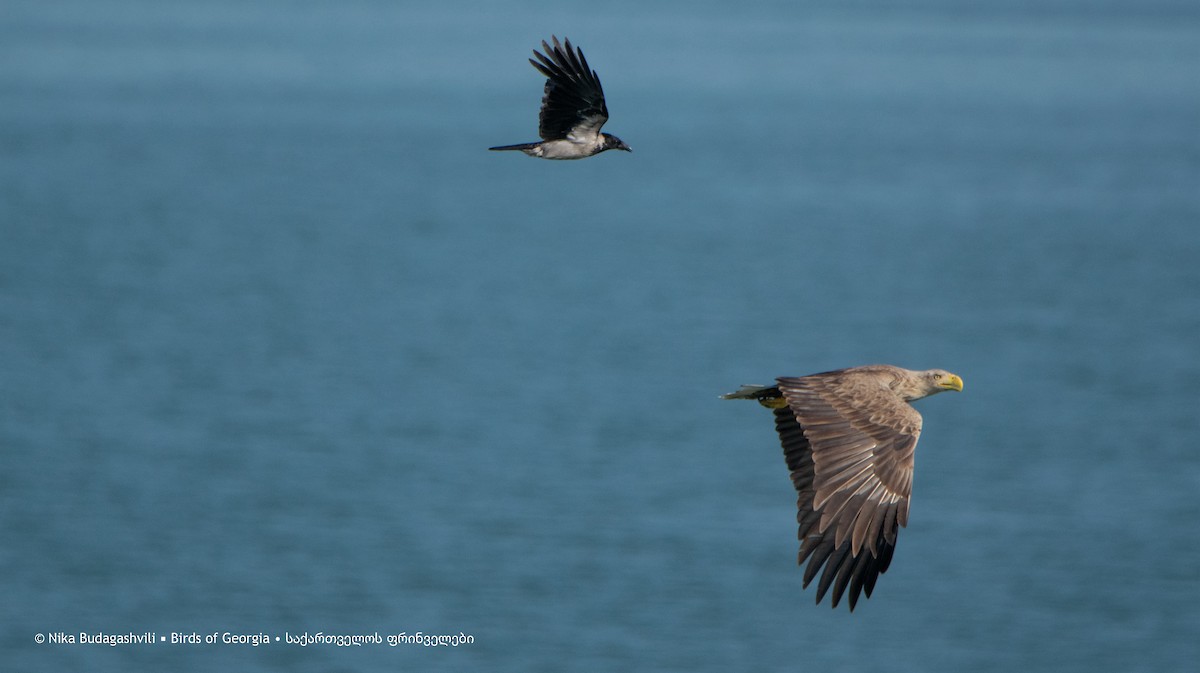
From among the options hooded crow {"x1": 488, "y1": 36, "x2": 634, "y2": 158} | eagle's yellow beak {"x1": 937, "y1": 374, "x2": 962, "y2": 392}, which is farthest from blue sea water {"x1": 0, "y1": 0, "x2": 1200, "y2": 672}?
eagle's yellow beak {"x1": 937, "y1": 374, "x2": 962, "y2": 392}

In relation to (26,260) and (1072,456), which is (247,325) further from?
(1072,456)

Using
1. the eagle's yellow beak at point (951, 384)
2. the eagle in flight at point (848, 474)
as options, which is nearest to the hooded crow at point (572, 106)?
the eagle in flight at point (848, 474)

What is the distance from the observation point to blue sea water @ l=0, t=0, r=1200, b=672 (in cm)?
2650

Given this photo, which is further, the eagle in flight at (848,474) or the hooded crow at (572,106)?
the hooded crow at (572,106)

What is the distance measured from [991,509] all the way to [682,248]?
29093 mm

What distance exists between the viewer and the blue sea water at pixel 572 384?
86.9 feet

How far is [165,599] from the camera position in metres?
27.0

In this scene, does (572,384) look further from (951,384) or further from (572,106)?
(951,384)

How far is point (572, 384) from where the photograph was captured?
3884 cm

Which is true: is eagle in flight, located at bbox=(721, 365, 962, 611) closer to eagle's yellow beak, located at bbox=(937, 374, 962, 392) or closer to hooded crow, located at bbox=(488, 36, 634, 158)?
eagle's yellow beak, located at bbox=(937, 374, 962, 392)

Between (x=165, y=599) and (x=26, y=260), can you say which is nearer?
(x=165, y=599)

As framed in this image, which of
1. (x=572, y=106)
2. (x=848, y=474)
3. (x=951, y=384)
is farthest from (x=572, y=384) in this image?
(x=848, y=474)

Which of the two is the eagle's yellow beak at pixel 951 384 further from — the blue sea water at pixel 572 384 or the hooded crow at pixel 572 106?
the blue sea water at pixel 572 384

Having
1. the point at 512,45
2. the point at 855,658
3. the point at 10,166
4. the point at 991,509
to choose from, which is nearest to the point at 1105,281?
the point at 991,509
